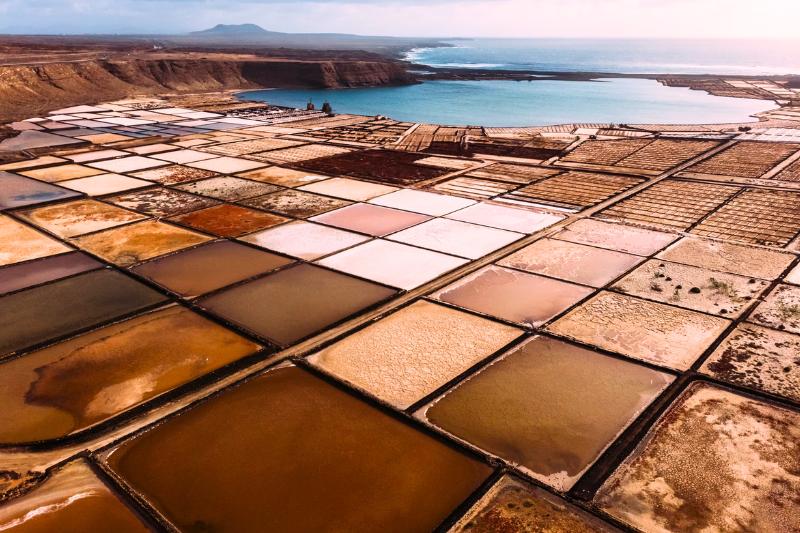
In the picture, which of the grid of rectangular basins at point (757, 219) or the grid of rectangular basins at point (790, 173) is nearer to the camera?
the grid of rectangular basins at point (757, 219)

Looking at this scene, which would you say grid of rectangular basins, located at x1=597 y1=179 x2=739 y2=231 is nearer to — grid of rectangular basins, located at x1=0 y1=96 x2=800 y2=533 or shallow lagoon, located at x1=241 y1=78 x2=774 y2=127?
grid of rectangular basins, located at x1=0 y1=96 x2=800 y2=533

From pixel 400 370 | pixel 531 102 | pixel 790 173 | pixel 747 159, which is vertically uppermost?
pixel 531 102

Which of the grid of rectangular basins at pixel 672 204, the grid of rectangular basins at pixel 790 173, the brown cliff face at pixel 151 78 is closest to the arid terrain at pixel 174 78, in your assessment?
the brown cliff face at pixel 151 78

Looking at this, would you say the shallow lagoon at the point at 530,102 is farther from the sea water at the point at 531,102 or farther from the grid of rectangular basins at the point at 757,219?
the grid of rectangular basins at the point at 757,219

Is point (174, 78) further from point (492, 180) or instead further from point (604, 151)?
point (492, 180)

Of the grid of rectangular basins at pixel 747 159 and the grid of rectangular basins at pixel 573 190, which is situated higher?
the grid of rectangular basins at pixel 747 159

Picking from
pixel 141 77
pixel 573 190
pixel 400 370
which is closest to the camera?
pixel 400 370

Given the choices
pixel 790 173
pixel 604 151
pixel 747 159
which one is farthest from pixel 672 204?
pixel 604 151
